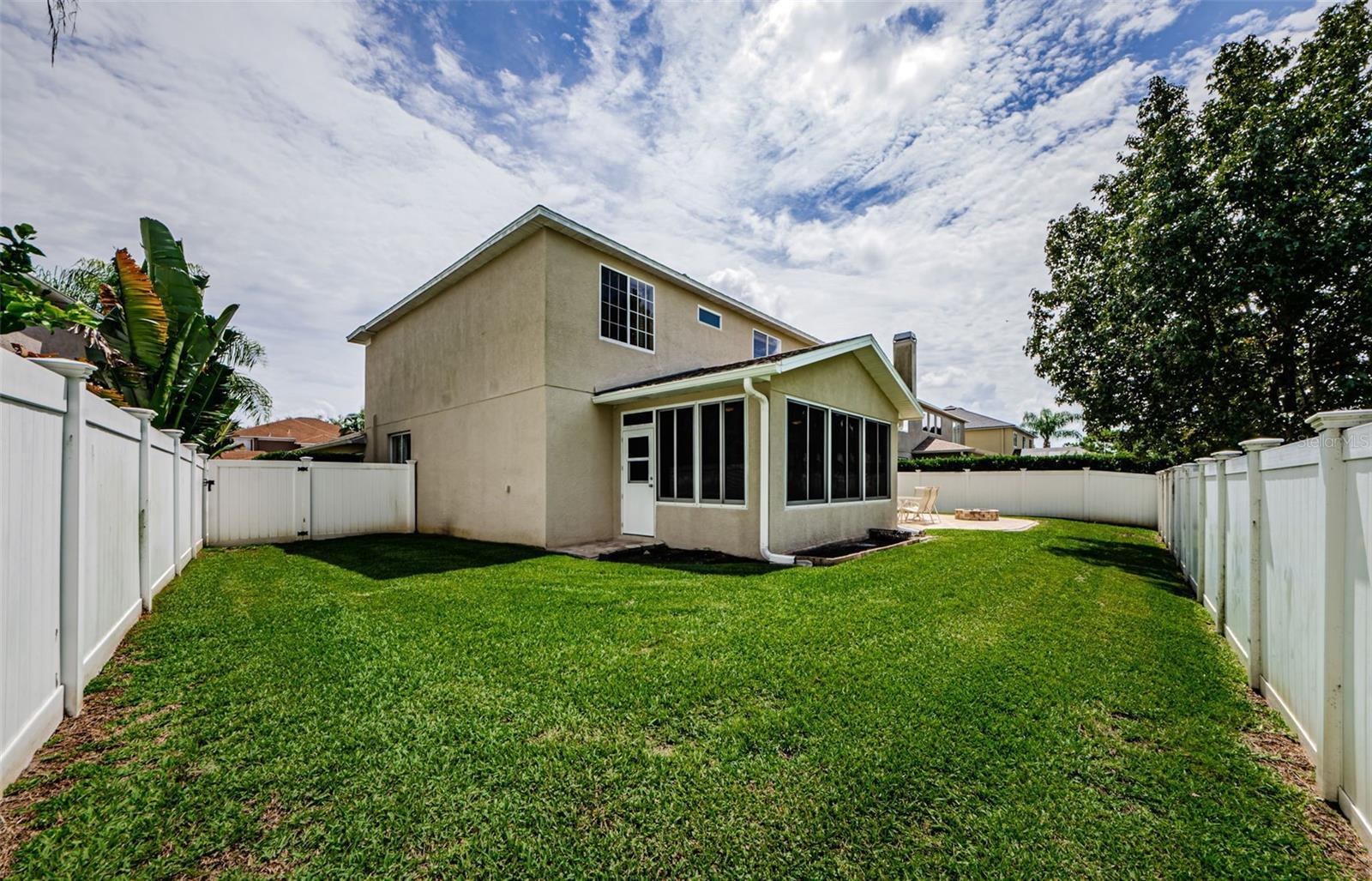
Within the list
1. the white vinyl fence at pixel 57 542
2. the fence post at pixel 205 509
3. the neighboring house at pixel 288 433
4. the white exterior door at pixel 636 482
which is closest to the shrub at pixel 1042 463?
the white exterior door at pixel 636 482

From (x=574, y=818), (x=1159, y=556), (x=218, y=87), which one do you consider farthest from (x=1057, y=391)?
(x=218, y=87)

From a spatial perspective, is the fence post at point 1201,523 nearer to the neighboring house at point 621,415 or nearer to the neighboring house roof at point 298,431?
the neighboring house at point 621,415

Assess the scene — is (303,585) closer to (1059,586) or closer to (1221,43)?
(1059,586)

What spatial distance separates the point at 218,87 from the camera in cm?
793

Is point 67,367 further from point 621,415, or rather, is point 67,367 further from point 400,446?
point 400,446

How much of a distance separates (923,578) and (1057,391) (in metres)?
9.11

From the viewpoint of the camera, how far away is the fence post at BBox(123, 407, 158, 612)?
16.8 ft

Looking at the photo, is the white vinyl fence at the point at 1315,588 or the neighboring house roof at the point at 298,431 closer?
the white vinyl fence at the point at 1315,588

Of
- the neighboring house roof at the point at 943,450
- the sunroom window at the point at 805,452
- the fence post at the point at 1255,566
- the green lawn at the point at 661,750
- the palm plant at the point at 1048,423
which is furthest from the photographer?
the palm plant at the point at 1048,423

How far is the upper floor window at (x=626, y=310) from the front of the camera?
12008mm

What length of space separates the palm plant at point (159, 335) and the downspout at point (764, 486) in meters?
10.4

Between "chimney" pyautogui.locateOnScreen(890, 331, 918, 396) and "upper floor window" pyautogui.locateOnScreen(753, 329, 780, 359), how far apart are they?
3.96m

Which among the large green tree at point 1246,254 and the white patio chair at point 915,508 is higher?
the large green tree at point 1246,254

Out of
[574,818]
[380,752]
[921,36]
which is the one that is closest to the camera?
[574,818]
